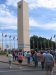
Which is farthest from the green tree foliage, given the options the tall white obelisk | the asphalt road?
the asphalt road

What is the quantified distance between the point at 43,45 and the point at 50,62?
474 feet

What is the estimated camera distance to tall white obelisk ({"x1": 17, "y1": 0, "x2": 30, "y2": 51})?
94.6 metres

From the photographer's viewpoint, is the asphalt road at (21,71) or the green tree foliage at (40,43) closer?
the asphalt road at (21,71)

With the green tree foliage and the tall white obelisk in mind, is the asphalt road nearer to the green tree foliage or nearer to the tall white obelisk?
the tall white obelisk

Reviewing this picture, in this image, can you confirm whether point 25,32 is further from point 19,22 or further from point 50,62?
point 50,62

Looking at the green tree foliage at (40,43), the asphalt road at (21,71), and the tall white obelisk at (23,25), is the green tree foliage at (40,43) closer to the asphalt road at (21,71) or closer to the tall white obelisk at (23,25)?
the tall white obelisk at (23,25)

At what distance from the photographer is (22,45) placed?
96750 millimetres

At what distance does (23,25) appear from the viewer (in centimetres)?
9469

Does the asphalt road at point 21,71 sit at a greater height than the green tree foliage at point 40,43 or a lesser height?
lesser

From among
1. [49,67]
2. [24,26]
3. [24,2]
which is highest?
[24,2]

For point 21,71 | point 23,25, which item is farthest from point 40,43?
point 21,71

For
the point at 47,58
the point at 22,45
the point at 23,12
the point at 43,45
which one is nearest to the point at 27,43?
the point at 22,45

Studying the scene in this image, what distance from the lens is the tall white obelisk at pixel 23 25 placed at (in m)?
94.6

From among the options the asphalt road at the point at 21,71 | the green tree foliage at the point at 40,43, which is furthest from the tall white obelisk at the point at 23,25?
the asphalt road at the point at 21,71
